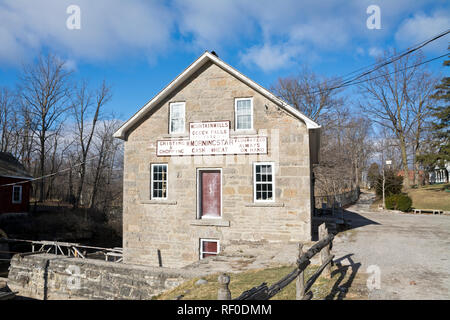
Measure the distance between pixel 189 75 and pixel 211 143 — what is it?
3.21 metres

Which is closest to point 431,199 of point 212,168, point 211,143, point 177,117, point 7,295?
point 212,168

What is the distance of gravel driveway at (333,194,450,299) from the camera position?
21.1 ft

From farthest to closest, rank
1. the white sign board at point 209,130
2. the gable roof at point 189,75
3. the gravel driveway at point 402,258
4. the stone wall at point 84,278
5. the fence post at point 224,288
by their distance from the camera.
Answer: the white sign board at point 209,130, the gable roof at point 189,75, the stone wall at point 84,278, the gravel driveway at point 402,258, the fence post at point 224,288

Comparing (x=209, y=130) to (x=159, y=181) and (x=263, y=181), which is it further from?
(x=159, y=181)

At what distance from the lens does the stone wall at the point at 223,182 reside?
12227 mm

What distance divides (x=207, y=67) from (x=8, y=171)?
24.1 m

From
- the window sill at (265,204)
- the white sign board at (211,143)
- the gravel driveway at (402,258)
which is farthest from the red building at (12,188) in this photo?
the gravel driveway at (402,258)

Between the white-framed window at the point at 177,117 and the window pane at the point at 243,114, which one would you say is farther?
the white-framed window at the point at 177,117

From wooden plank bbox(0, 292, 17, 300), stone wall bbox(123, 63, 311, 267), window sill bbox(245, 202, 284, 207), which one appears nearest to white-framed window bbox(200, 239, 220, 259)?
stone wall bbox(123, 63, 311, 267)

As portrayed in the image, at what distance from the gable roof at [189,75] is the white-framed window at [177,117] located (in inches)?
26.1

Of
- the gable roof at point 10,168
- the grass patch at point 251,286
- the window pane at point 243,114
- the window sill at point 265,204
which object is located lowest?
the grass patch at point 251,286

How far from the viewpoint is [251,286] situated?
22.5 feet

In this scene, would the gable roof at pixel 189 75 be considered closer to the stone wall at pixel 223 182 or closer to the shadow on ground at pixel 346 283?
the stone wall at pixel 223 182
